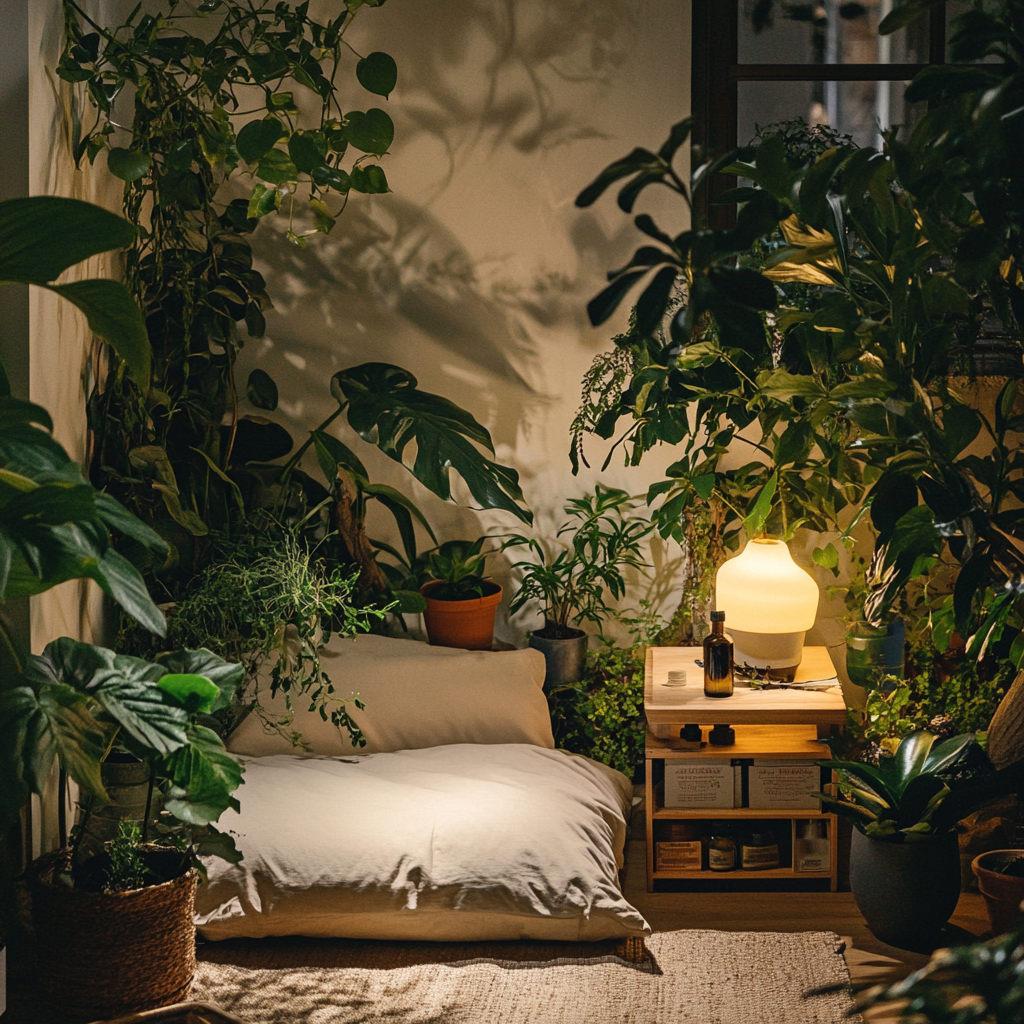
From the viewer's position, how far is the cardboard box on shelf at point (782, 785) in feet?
9.69

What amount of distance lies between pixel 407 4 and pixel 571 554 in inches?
65.3

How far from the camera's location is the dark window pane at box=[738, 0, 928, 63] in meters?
3.35

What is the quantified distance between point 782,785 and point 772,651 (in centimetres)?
34

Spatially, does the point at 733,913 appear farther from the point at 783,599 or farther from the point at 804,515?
the point at 804,515

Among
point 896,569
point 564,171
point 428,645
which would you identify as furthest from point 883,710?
point 564,171

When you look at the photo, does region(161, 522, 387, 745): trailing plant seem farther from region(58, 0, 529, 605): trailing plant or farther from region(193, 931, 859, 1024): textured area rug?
region(193, 931, 859, 1024): textured area rug

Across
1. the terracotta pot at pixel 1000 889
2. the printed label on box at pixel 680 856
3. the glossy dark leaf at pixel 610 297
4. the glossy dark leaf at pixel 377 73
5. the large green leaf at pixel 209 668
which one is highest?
the glossy dark leaf at pixel 377 73

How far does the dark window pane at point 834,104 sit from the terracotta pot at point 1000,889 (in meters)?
1.98

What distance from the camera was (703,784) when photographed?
297cm

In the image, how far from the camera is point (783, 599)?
3023 mm

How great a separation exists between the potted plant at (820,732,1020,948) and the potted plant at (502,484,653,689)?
0.94 metres

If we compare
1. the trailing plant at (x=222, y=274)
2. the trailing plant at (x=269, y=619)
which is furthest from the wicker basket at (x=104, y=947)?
the trailing plant at (x=222, y=274)

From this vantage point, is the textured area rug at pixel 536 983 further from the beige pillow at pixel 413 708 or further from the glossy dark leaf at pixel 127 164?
the glossy dark leaf at pixel 127 164

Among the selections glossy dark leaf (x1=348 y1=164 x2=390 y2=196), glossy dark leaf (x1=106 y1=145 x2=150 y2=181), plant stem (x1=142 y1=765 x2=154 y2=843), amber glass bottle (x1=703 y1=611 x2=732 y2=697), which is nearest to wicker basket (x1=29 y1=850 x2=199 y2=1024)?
plant stem (x1=142 y1=765 x2=154 y2=843)
